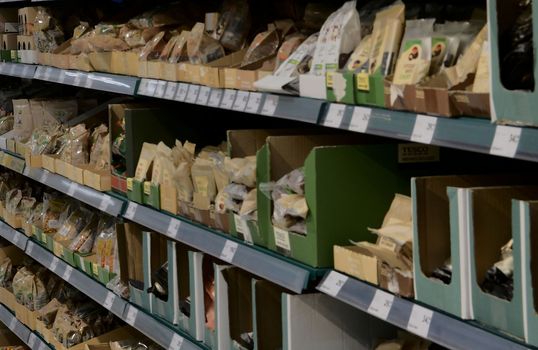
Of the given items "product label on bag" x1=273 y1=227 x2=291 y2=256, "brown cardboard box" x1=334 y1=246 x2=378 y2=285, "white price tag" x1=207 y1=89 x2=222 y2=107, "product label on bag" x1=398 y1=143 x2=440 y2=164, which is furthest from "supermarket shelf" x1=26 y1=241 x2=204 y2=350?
"product label on bag" x1=398 y1=143 x2=440 y2=164

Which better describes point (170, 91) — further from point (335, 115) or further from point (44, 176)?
point (44, 176)

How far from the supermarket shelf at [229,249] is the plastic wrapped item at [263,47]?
495mm

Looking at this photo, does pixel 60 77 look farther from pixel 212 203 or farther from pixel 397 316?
pixel 397 316

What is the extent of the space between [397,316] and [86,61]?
6.81 feet

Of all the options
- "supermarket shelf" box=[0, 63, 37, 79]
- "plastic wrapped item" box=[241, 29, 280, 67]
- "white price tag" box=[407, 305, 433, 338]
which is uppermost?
"plastic wrapped item" box=[241, 29, 280, 67]

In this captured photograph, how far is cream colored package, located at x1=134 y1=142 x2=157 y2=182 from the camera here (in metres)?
2.95

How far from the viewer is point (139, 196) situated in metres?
2.96

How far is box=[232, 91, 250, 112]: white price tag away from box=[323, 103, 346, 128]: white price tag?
41 centimetres

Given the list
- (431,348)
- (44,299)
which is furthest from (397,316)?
(44,299)

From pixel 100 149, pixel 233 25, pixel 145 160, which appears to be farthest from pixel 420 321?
pixel 100 149

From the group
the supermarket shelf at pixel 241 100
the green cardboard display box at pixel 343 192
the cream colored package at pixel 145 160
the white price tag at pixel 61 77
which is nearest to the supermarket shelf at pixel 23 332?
the white price tag at pixel 61 77

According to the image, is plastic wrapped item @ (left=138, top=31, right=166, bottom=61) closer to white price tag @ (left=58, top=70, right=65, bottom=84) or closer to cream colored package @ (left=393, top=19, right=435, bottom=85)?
white price tag @ (left=58, top=70, right=65, bottom=84)

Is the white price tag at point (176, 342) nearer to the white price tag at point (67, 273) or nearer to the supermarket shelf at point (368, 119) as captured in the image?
the supermarket shelf at point (368, 119)

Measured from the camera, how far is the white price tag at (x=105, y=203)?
10.5 feet
